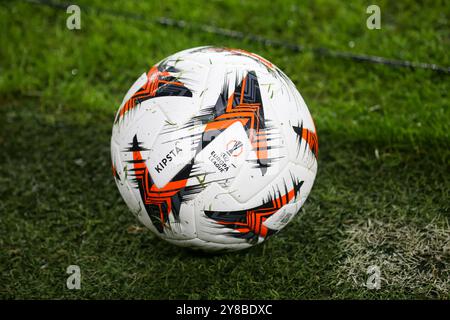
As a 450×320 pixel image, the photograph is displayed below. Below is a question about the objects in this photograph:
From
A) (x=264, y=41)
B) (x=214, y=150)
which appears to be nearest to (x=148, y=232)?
(x=214, y=150)

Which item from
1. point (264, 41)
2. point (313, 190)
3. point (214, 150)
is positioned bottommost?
point (313, 190)

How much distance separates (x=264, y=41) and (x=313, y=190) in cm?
169

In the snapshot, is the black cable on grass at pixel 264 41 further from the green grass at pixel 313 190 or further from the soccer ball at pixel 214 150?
the soccer ball at pixel 214 150

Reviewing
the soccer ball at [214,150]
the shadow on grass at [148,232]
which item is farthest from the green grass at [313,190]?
the soccer ball at [214,150]

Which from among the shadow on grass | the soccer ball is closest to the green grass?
the shadow on grass

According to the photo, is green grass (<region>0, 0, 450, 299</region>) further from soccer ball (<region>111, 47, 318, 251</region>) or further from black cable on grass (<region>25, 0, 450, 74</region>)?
soccer ball (<region>111, 47, 318, 251</region>)

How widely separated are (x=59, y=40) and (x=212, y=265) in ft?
9.55

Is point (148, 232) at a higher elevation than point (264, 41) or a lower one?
lower

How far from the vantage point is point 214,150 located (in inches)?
105

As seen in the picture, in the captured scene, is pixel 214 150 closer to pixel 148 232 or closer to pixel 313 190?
pixel 148 232

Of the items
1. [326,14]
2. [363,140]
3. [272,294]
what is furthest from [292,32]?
[272,294]

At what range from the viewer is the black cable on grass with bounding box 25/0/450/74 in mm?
4434

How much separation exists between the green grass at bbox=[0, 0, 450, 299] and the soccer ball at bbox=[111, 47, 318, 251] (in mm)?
377

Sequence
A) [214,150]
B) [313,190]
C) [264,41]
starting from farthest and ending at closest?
[264,41] → [313,190] → [214,150]
